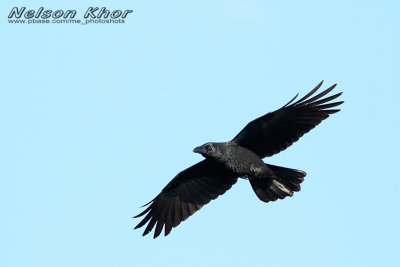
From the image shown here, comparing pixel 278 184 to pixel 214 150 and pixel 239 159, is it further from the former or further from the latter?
pixel 214 150

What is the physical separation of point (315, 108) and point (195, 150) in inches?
102

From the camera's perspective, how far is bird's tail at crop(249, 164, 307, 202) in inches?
627

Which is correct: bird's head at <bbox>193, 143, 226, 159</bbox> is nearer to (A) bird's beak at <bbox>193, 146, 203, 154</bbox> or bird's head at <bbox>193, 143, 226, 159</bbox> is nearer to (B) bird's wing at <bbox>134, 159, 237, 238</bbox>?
(A) bird's beak at <bbox>193, 146, 203, 154</bbox>

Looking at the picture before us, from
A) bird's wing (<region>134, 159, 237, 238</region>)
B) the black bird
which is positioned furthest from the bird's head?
bird's wing (<region>134, 159, 237, 238</region>)

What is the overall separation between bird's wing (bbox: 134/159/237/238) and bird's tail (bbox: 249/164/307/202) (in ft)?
2.63

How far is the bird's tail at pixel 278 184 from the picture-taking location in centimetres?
1592

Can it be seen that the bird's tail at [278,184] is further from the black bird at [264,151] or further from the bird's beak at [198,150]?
the bird's beak at [198,150]

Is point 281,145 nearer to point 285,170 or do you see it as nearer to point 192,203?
point 285,170

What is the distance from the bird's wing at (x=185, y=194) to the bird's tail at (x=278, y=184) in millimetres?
801

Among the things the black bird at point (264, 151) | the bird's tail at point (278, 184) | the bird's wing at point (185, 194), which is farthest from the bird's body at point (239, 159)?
the bird's wing at point (185, 194)

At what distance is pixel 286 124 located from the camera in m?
15.7

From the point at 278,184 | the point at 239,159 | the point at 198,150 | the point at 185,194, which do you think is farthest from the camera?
the point at 185,194

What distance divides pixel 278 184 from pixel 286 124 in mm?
Answer: 1296

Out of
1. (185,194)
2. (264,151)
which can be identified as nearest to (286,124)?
(264,151)
